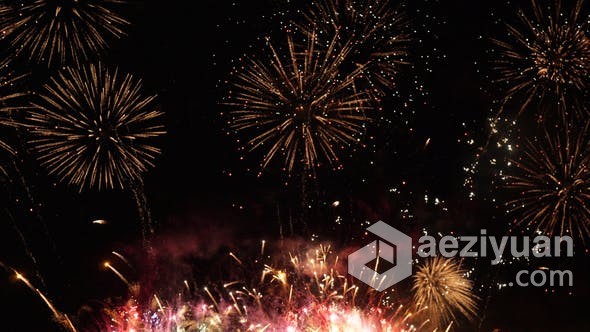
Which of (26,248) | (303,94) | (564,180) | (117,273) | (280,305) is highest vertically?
(303,94)

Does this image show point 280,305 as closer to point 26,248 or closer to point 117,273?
point 117,273

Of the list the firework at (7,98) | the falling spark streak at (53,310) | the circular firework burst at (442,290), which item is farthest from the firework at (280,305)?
the firework at (7,98)

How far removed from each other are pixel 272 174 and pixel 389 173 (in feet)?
8.99

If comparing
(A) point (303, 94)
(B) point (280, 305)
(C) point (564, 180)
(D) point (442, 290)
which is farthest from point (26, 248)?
(C) point (564, 180)

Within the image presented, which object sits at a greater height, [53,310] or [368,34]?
[368,34]

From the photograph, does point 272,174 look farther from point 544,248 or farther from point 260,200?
point 544,248

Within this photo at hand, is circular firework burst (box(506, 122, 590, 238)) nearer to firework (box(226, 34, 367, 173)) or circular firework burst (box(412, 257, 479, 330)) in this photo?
circular firework burst (box(412, 257, 479, 330))

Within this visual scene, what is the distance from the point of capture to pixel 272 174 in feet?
33.8

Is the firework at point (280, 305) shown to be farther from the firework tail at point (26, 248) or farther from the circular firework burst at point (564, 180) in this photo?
the circular firework burst at point (564, 180)

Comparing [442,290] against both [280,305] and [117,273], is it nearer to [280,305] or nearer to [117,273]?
[280,305]

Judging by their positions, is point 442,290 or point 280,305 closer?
point 280,305

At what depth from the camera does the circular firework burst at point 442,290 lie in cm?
996

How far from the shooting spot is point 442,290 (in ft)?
32.9

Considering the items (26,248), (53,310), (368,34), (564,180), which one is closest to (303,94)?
(368,34)
